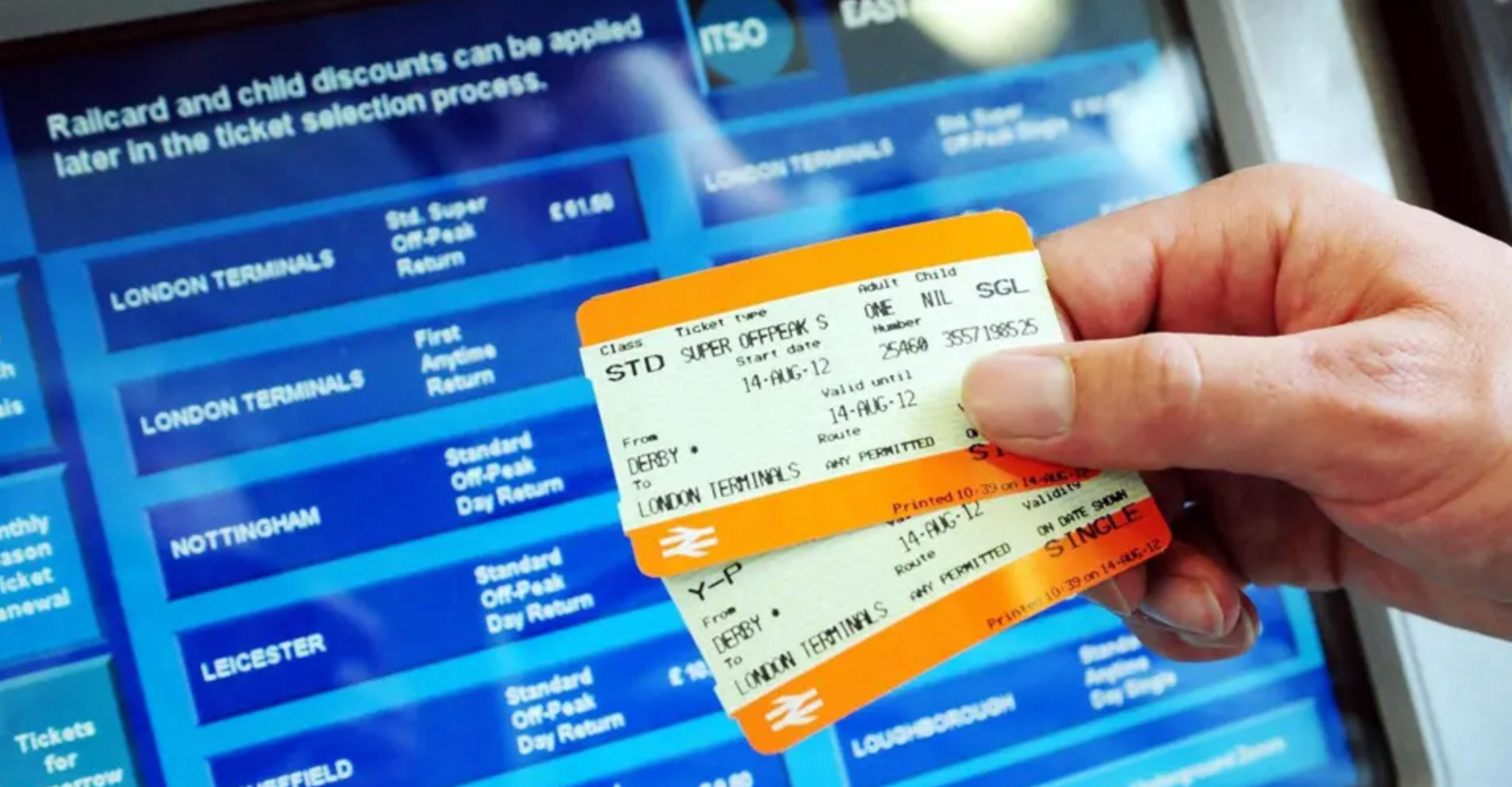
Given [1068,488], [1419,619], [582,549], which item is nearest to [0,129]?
[582,549]

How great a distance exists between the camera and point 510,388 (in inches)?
32.0

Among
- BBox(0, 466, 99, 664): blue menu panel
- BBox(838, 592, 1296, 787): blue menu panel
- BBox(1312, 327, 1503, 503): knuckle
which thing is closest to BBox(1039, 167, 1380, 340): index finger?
BBox(1312, 327, 1503, 503): knuckle

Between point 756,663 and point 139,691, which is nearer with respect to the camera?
point 756,663

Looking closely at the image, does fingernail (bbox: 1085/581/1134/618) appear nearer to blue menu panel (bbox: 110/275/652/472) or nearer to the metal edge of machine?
the metal edge of machine

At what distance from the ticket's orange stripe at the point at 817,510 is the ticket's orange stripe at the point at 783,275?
0.32ft

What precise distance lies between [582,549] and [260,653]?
211 mm

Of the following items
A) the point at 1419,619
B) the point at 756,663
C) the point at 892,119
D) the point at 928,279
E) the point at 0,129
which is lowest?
the point at 1419,619

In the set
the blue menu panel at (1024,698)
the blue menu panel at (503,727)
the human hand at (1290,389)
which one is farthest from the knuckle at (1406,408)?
the blue menu panel at (503,727)

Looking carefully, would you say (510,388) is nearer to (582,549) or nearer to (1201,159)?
(582,549)

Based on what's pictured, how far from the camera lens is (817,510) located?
1.97 ft

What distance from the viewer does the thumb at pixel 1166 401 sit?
586mm

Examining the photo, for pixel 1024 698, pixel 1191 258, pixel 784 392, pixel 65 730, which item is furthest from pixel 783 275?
pixel 65 730

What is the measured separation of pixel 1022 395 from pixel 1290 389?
129 millimetres

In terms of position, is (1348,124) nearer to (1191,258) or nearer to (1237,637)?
(1191,258)
